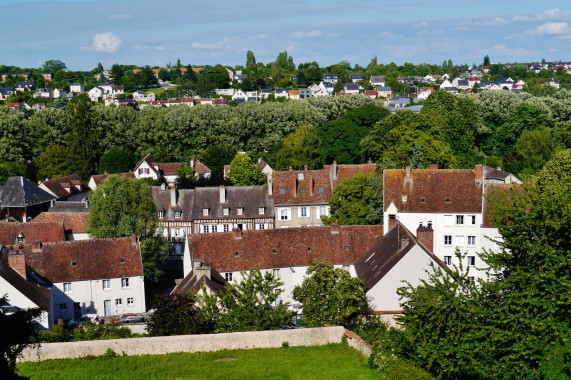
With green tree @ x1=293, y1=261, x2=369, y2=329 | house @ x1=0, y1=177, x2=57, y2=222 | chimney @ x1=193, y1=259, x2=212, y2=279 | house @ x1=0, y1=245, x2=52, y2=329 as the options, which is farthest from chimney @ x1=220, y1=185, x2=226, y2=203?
green tree @ x1=293, y1=261, x2=369, y2=329

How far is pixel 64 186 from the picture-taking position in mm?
71188

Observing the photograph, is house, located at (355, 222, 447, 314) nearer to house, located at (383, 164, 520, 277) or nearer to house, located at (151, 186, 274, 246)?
house, located at (383, 164, 520, 277)

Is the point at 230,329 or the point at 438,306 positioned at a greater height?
the point at 438,306

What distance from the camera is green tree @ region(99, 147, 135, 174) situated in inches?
3255

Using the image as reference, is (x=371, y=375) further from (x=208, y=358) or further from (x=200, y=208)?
(x=200, y=208)

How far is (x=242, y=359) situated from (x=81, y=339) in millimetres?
8464

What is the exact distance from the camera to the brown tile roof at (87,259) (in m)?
44.1

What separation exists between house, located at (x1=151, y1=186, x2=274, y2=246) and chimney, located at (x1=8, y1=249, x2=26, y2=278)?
1867 cm

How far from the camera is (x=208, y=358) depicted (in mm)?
32375

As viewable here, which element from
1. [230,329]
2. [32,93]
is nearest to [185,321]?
[230,329]

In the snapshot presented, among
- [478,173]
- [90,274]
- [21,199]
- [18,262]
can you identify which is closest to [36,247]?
[90,274]

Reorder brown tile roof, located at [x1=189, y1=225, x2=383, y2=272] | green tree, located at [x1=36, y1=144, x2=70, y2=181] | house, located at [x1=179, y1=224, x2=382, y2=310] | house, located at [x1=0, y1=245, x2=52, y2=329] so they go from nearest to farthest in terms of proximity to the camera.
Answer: house, located at [x1=0, y1=245, x2=52, y2=329] < house, located at [x1=179, y1=224, x2=382, y2=310] < brown tile roof, located at [x1=189, y1=225, x2=383, y2=272] < green tree, located at [x1=36, y1=144, x2=70, y2=181]

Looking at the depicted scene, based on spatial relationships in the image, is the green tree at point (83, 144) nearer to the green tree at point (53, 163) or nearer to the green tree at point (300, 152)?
the green tree at point (53, 163)

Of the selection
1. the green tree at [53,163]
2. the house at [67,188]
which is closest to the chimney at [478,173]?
the house at [67,188]
